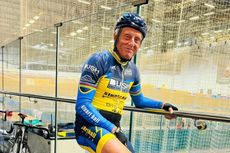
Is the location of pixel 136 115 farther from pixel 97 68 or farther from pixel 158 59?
pixel 97 68

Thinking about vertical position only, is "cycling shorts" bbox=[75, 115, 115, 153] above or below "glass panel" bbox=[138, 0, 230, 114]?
below

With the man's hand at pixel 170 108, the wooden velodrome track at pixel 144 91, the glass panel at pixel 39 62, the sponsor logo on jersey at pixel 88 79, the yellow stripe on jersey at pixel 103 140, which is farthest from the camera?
the glass panel at pixel 39 62

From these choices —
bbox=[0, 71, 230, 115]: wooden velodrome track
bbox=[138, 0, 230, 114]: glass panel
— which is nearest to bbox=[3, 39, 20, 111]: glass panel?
bbox=[0, 71, 230, 115]: wooden velodrome track

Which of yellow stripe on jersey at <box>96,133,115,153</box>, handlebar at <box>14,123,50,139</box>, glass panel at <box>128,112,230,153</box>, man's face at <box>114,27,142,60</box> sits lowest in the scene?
handlebar at <box>14,123,50,139</box>

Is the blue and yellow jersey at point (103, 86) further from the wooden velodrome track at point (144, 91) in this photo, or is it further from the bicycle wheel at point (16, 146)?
the bicycle wheel at point (16, 146)

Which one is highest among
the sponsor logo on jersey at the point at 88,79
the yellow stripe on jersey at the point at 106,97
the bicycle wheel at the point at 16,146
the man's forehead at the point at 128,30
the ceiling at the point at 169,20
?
the ceiling at the point at 169,20

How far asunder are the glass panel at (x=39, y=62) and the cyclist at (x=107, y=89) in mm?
2578

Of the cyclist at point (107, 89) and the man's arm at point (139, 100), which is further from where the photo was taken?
the man's arm at point (139, 100)

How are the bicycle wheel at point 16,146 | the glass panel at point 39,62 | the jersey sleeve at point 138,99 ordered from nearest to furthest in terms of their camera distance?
the jersey sleeve at point 138,99 → the bicycle wheel at point 16,146 → the glass panel at point 39,62

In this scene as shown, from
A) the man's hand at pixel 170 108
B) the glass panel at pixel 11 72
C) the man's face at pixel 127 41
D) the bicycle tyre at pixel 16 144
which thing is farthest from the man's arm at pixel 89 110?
the glass panel at pixel 11 72

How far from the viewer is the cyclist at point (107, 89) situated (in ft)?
4.22

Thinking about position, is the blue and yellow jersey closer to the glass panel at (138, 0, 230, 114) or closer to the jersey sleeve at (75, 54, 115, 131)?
the jersey sleeve at (75, 54, 115, 131)

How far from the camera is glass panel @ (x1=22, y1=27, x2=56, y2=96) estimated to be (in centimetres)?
406

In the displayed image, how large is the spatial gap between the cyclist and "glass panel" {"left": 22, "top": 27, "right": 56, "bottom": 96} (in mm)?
2578
